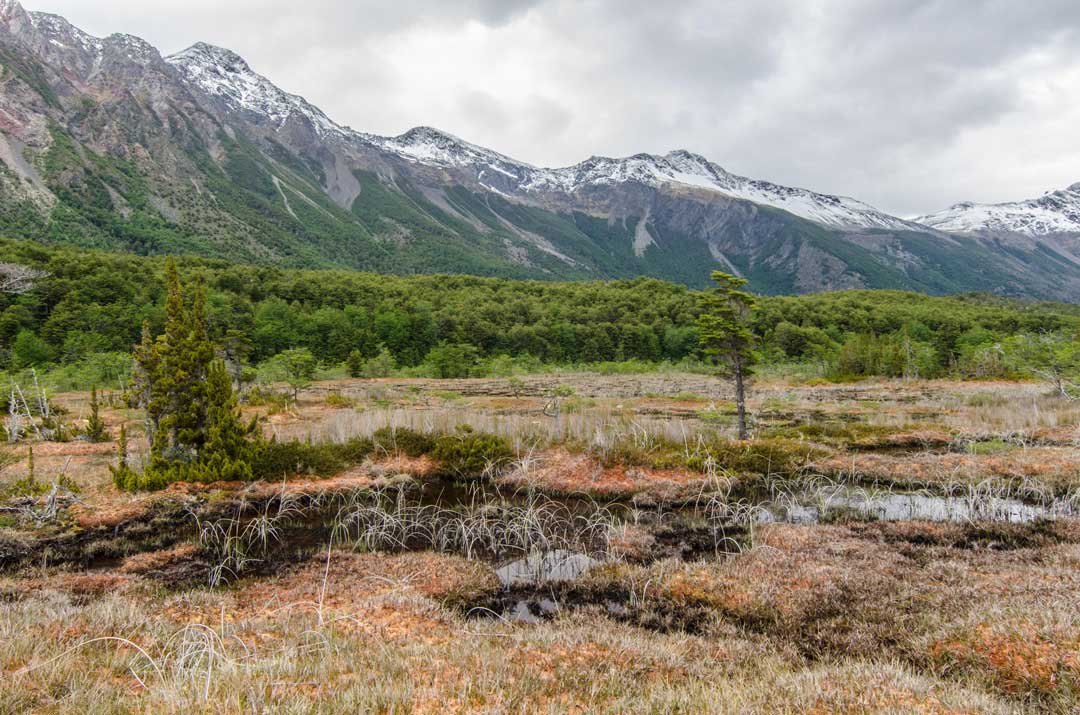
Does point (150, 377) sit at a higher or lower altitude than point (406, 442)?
higher

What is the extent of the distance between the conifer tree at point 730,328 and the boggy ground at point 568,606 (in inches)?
161

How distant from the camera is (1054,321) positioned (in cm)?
8725

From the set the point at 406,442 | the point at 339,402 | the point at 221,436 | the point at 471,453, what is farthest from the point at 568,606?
the point at 339,402

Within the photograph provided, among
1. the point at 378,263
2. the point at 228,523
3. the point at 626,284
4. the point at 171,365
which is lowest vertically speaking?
the point at 228,523

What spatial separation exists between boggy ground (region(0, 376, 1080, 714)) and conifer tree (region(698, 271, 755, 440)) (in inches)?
161

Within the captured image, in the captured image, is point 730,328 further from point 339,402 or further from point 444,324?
point 444,324

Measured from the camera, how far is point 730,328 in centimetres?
1741

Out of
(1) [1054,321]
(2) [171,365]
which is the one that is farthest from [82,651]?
(1) [1054,321]

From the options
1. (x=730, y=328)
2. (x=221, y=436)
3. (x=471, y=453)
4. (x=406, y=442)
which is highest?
(x=730, y=328)

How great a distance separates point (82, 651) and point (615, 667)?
5185mm

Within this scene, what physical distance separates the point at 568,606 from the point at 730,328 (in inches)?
490

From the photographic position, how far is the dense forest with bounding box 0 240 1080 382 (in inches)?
2023

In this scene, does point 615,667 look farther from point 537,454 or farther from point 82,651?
point 537,454

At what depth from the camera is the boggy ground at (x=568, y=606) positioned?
167 inches
